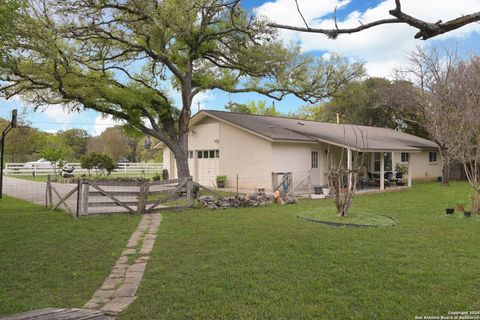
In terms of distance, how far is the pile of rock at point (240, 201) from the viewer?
13250 mm

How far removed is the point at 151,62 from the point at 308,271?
1734 centimetres

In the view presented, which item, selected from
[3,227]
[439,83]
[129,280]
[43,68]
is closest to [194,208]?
[3,227]

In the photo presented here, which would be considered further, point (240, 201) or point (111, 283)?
point (240, 201)

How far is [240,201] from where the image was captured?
13766 millimetres

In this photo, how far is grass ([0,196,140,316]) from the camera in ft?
15.5

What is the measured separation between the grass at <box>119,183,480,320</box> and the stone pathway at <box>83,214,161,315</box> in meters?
0.15

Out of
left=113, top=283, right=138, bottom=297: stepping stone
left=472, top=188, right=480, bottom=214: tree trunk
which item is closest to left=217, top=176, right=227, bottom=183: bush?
left=472, top=188, right=480, bottom=214: tree trunk

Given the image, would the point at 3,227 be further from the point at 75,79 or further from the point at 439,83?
the point at 439,83

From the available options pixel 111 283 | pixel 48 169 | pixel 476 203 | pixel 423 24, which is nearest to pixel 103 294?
pixel 111 283

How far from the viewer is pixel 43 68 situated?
15.6 metres

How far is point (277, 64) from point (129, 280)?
16.3m

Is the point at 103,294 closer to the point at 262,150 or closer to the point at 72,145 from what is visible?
the point at 262,150

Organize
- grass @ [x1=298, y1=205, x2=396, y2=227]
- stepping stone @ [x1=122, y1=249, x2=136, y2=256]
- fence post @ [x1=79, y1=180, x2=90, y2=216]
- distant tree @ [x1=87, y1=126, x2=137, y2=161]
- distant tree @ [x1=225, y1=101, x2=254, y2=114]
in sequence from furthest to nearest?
1. distant tree @ [x1=87, y1=126, x2=137, y2=161]
2. distant tree @ [x1=225, y1=101, x2=254, y2=114]
3. fence post @ [x1=79, y1=180, x2=90, y2=216]
4. grass @ [x1=298, y1=205, x2=396, y2=227]
5. stepping stone @ [x1=122, y1=249, x2=136, y2=256]

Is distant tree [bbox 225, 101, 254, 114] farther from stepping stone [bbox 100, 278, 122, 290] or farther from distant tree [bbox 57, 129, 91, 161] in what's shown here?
stepping stone [bbox 100, 278, 122, 290]
